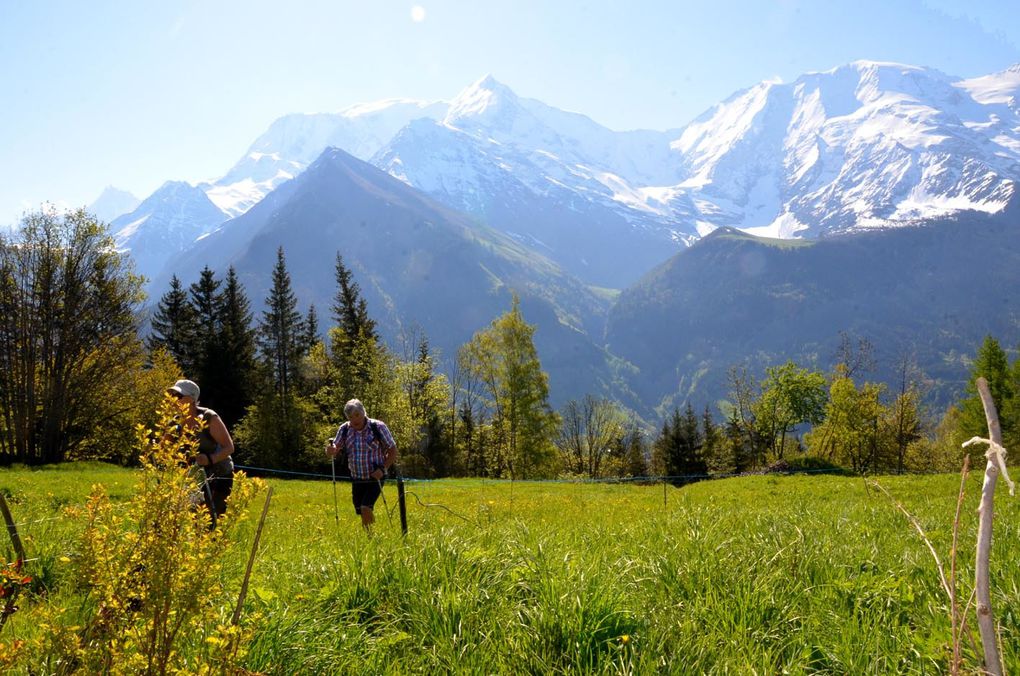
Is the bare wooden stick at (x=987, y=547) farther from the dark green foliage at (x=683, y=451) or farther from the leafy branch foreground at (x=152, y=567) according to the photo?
the dark green foliage at (x=683, y=451)

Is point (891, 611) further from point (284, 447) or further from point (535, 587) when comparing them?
point (284, 447)

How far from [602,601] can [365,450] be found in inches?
239

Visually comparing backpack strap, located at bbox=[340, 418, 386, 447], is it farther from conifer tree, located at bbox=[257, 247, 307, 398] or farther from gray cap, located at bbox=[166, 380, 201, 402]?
conifer tree, located at bbox=[257, 247, 307, 398]

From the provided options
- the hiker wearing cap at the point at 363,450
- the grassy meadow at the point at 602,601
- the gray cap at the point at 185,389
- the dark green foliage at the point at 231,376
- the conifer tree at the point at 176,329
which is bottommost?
the grassy meadow at the point at 602,601

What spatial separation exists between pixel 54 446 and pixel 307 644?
33399 millimetres

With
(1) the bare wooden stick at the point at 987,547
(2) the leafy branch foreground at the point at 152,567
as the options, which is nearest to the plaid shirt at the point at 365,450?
(2) the leafy branch foreground at the point at 152,567

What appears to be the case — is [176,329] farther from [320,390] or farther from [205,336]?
[320,390]

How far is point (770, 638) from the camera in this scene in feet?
13.1

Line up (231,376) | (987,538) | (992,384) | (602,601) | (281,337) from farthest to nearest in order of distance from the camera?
1. (281,337)
2. (992,384)
3. (231,376)
4. (602,601)
5. (987,538)

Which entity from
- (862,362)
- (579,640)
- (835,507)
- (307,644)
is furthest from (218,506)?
(862,362)

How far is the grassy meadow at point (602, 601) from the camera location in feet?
12.0

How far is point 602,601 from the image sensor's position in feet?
13.5

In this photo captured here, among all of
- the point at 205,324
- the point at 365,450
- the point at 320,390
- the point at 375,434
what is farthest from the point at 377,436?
the point at 205,324

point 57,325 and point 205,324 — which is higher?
point 205,324
